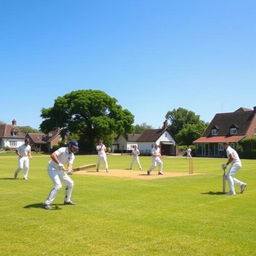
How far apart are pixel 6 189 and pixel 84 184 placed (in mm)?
3529

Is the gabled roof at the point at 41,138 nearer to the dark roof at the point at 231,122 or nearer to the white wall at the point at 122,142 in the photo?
the white wall at the point at 122,142

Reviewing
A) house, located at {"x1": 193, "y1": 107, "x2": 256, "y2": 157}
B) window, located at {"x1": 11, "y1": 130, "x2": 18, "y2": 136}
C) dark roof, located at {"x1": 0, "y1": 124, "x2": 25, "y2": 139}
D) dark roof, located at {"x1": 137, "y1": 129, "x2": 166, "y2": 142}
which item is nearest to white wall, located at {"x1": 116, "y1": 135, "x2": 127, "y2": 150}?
dark roof, located at {"x1": 137, "y1": 129, "x2": 166, "y2": 142}

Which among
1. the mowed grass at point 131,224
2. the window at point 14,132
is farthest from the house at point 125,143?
the mowed grass at point 131,224

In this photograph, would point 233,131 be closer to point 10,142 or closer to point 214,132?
point 214,132

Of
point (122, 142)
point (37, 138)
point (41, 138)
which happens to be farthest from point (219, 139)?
point (37, 138)

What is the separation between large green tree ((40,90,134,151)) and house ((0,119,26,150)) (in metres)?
33.6

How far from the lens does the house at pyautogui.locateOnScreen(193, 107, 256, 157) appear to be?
220ft

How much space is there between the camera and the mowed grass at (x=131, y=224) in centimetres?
708

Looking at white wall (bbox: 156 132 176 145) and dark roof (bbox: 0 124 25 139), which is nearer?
white wall (bbox: 156 132 176 145)

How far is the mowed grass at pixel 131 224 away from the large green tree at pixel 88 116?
6080 cm

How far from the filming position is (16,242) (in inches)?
294

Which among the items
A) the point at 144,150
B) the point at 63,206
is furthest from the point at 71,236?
the point at 144,150

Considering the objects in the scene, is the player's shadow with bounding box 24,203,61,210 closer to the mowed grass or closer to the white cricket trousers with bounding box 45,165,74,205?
the mowed grass

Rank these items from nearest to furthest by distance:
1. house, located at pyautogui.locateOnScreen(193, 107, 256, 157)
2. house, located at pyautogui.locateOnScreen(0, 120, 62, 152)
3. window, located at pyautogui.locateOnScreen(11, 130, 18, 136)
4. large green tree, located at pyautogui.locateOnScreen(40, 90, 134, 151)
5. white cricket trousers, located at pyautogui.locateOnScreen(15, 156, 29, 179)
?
white cricket trousers, located at pyautogui.locateOnScreen(15, 156, 29, 179)
house, located at pyautogui.locateOnScreen(193, 107, 256, 157)
large green tree, located at pyautogui.locateOnScreen(40, 90, 134, 151)
house, located at pyautogui.locateOnScreen(0, 120, 62, 152)
window, located at pyautogui.locateOnScreen(11, 130, 18, 136)
